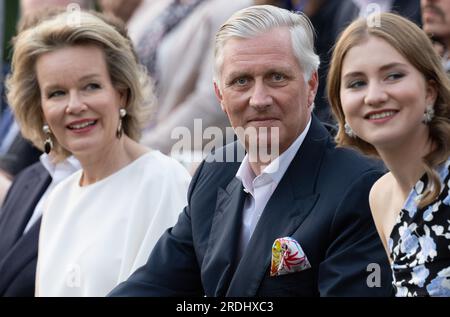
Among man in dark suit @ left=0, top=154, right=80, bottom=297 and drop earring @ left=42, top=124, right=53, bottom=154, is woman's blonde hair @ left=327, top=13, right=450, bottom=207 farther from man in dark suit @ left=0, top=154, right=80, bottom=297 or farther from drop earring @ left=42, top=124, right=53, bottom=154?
man in dark suit @ left=0, top=154, right=80, bottom=297

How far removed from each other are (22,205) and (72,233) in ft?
2.73

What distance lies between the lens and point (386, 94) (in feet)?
13.3

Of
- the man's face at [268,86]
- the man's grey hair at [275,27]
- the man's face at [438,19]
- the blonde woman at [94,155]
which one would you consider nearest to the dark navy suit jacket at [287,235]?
the man's face at [268,86]

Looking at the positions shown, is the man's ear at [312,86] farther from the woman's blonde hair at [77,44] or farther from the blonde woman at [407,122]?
the woman's blonde hair at [77,44]

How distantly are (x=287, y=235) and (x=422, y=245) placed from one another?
1.75 ft

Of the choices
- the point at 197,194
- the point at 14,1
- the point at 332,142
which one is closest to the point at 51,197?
the point at 197,194

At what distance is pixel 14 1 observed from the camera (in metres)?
11.4

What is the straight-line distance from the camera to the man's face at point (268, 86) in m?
4.45

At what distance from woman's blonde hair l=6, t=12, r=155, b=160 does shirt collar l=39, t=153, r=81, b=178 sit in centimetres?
20

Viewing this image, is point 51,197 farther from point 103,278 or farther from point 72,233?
point 103,278

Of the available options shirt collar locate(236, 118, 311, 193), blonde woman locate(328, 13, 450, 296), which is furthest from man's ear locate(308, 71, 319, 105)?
blonde woman locate(328, 13, 450, 296)

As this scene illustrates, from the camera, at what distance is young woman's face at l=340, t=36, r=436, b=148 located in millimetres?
4051

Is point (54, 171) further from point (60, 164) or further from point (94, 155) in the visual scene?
point (94, 155)
